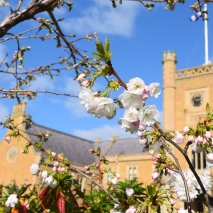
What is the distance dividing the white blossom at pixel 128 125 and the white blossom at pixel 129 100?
81 mm

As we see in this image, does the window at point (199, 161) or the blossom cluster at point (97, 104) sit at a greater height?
the window at point (199, 161)

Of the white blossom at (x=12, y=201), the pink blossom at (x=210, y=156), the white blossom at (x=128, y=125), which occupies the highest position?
the white blossom at (x=128, y=125)

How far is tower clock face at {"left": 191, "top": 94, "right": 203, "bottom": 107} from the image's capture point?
860 inches

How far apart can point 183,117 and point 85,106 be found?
21.3m

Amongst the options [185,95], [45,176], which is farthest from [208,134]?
[185,95]

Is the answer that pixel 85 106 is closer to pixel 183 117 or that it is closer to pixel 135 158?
pixel 183 117

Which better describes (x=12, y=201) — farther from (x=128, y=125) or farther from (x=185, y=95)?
(x=185, y=95)

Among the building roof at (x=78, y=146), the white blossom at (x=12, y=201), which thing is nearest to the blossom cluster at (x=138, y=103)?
the white blossom at (x=12, y=201)

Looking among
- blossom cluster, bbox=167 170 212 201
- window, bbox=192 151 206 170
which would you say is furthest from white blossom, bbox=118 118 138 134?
window, bbox=192 151 206 170

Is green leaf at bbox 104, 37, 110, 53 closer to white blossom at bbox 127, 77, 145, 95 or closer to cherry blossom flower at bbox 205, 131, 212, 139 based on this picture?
white blossom at bbox 127, 77, 145, 95

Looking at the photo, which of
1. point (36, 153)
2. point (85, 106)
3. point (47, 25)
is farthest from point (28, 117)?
point (36, 153)

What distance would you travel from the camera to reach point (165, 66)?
2344 cm

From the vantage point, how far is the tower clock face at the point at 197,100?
860 inches

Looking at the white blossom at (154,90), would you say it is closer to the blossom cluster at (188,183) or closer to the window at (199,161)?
the blossom cluster at (188,183)
